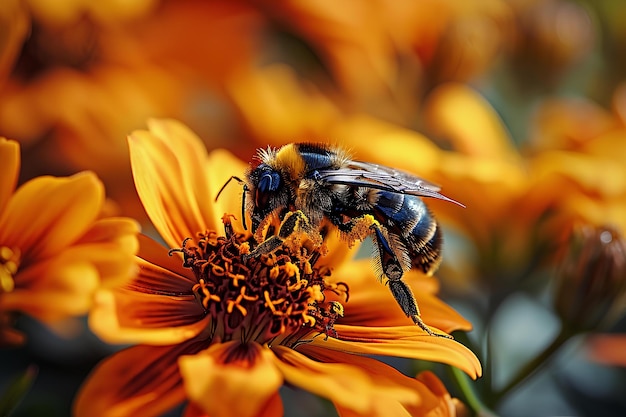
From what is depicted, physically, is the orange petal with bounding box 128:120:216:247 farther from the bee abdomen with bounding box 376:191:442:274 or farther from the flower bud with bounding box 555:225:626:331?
the flower bud with bounding box 555:225:626:331

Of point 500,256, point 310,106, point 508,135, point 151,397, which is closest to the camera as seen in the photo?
point 151,397

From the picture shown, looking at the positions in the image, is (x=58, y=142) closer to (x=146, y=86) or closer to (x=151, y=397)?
(x=146, y=86)

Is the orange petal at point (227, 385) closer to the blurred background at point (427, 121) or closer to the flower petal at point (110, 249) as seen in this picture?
the flower petal at point (110, 249)

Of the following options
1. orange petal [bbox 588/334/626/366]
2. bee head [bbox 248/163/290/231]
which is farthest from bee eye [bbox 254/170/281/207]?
orange petal [bbox 588/334/626/366]

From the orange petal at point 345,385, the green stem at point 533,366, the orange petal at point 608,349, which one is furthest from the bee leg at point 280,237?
the orange petal at point 608,349

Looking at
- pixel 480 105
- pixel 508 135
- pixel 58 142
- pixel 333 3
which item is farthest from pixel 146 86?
pixel 508 135
